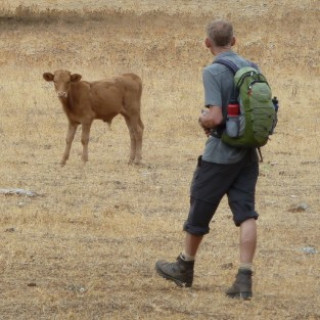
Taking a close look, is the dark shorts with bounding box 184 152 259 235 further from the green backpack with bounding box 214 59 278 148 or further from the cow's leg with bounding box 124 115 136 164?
the cow's leg with bounding box 124 115 136 164

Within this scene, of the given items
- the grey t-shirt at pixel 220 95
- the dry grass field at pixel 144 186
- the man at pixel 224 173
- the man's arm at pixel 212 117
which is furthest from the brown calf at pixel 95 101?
the man's arm at pixel 212 117

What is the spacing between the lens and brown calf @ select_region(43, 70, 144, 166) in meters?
16.3

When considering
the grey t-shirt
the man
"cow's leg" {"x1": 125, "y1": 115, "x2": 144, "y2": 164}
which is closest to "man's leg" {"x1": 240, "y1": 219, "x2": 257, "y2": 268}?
the man

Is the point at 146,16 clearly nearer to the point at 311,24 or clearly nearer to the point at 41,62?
the point at 311,24

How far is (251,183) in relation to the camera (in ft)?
25.7

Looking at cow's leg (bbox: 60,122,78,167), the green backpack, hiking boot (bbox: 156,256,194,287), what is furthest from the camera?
cow's leg (bbox: 60,122,78,167)

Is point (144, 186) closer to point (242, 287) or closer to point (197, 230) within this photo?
point (197, 230)

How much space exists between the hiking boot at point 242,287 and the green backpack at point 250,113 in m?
0.95

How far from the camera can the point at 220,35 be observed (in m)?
7.72

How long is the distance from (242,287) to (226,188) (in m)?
0.73

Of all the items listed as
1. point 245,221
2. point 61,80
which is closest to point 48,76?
point 61,80

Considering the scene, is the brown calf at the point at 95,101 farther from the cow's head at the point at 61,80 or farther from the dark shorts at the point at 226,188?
the dark shorts at the point at 226,188

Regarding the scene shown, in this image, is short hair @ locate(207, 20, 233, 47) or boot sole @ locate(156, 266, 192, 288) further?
boot sole @ locate(156, 266, 192, 288)

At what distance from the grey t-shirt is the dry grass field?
1033mm
